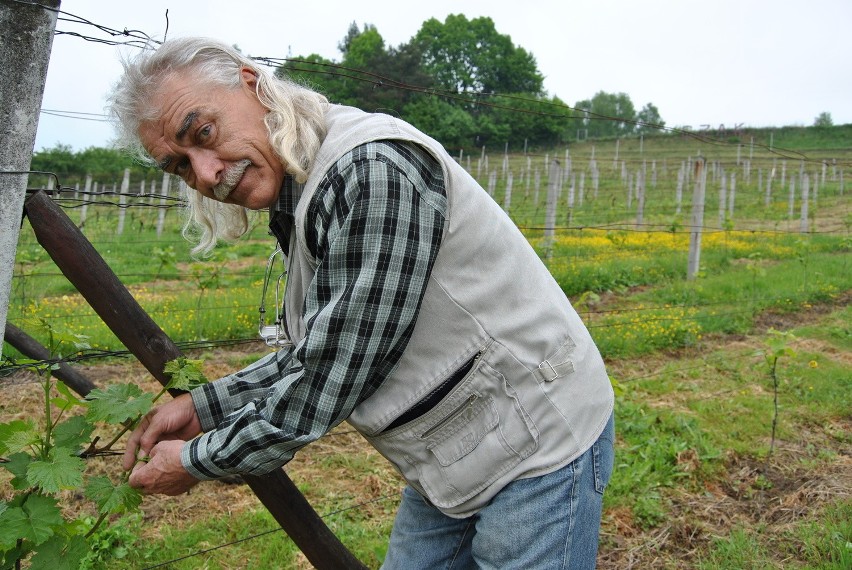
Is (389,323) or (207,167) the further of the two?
(207,167)

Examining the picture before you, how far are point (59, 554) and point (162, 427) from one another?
1.10 ft

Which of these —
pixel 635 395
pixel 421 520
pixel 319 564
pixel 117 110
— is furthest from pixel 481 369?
pixel 635 395

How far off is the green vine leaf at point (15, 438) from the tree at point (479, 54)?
6870cm

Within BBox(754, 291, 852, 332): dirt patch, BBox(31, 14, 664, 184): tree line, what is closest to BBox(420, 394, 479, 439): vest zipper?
BBox(754, 291, 852, 332): dirt patch

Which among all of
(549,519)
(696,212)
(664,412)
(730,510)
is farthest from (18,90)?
(696,212)

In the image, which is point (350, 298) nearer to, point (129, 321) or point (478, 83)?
point (129, 321)

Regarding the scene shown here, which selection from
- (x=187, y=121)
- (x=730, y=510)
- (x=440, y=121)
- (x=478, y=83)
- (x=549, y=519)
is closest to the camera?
(x=187, y=121)

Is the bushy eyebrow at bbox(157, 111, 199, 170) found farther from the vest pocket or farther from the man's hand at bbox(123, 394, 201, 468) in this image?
the vest pocket

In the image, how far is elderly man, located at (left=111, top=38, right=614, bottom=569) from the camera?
139 cm

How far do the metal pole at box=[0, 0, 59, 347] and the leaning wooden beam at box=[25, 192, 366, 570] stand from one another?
61 mm

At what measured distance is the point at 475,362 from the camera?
59.8 inches

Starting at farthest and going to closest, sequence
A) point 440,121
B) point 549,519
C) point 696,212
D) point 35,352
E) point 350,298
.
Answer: point 440,121 < point 696,212 < point 35,352 < point 549,519 < point 350,298

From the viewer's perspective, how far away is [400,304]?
141cm

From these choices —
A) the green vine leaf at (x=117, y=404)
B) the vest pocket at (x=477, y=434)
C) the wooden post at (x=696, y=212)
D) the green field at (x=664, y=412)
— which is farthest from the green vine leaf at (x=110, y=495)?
the wooden post at (x=696, y=212)
